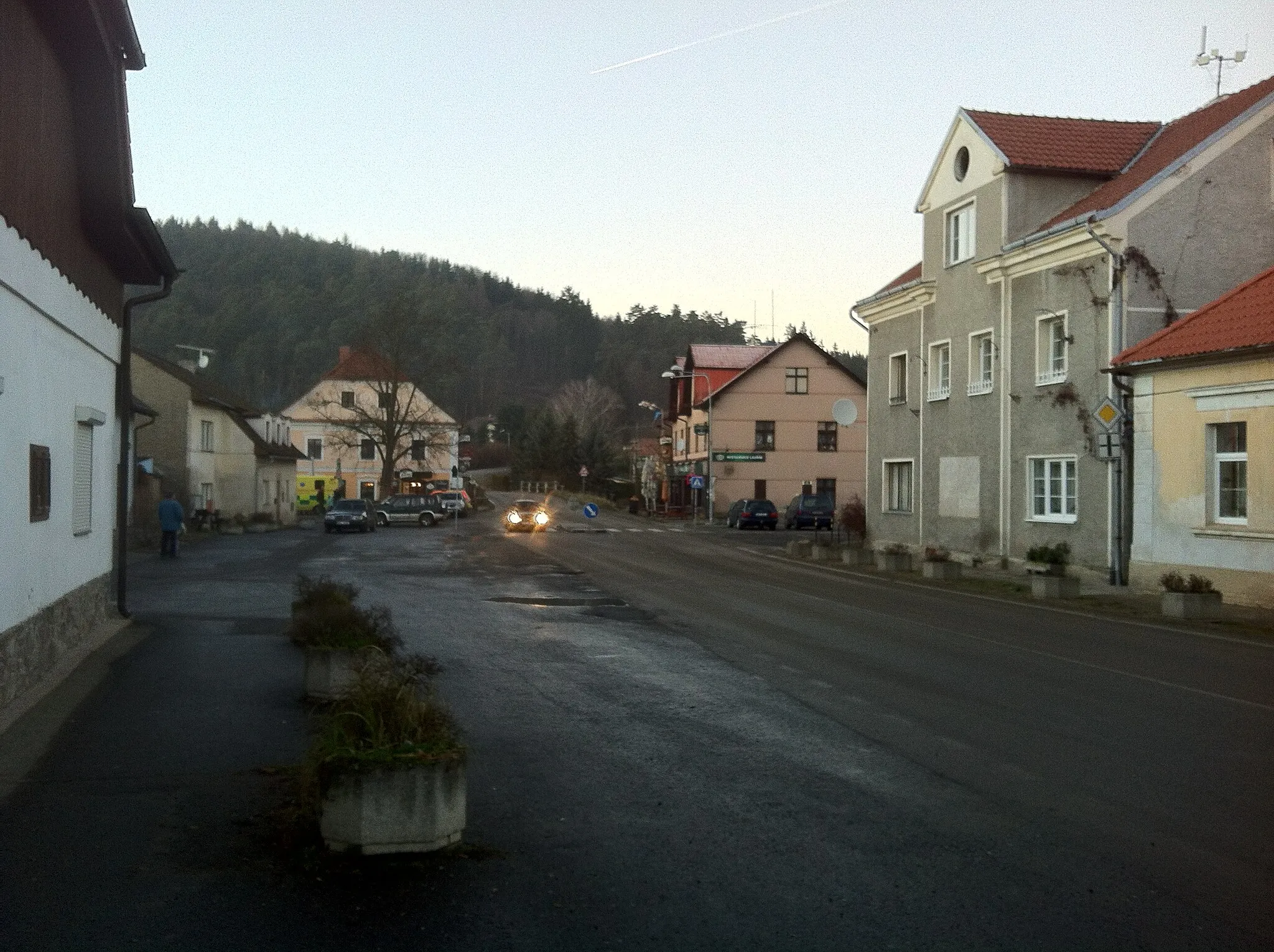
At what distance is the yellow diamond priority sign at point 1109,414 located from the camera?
77.0ft

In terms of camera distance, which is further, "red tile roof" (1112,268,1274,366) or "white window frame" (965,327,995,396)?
"white window frame" (965,327,995,396)

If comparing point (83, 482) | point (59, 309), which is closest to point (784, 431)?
point (83, 482)

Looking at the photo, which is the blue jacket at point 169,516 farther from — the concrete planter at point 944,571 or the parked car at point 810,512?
the parked car at point 810,512

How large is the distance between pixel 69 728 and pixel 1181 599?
14943mm

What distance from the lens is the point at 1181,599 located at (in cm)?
1830

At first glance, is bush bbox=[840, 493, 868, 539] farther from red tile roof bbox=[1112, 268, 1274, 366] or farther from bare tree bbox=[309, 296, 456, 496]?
bare tree bbox=[309, 296, 456, 496]

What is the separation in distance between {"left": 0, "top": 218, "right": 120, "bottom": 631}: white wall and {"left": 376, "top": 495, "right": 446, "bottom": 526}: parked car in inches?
1835

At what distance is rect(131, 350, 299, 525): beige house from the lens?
48500 mm

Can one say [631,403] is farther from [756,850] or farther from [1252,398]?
[756,850]

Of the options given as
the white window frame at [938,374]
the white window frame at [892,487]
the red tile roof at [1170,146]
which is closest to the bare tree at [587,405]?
the white window frame at [892,487]

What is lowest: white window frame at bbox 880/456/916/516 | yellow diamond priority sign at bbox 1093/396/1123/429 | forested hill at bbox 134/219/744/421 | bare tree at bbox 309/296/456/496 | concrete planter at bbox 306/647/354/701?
concrete planter at bbox 306/647/354/701

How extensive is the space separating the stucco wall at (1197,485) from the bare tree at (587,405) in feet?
293

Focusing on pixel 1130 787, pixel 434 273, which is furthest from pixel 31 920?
pixel 434 273

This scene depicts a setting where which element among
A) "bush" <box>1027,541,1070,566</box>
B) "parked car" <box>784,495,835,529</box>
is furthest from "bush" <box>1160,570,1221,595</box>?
"parked car" <box>784,495,835,529</box>
